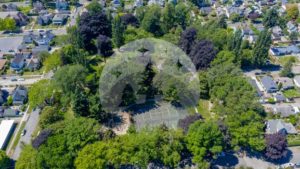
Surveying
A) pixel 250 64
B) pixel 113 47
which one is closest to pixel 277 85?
pixel 250 64

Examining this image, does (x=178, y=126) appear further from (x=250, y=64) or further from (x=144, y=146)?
(x=250, y=64)

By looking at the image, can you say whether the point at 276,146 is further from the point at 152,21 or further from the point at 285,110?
the point at 152,21

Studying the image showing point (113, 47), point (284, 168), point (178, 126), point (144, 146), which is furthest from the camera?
point (113, 47)

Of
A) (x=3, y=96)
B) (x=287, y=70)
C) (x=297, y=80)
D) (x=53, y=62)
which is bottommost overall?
(x=3, y=96)

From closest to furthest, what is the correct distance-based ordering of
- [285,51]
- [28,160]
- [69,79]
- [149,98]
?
1. [28,160]
2. [69,79]
3. [149,98]
4. [285,51]

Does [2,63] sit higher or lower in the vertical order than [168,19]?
lower

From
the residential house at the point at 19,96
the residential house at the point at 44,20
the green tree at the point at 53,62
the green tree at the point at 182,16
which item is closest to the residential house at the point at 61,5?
the residential house at the point at 44,20

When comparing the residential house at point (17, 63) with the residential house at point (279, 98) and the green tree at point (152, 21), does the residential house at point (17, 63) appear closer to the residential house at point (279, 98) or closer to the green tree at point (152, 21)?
the green tree at point (152, 21)

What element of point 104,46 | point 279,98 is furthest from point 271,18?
point 104,46
